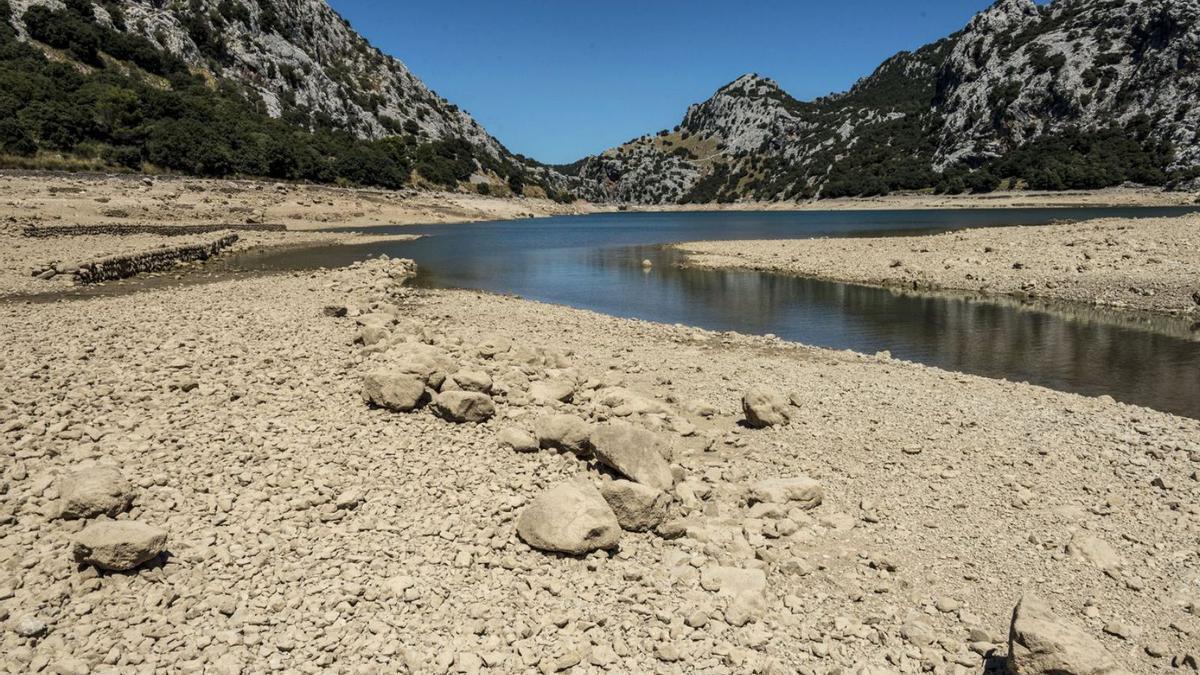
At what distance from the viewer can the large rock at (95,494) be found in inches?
283

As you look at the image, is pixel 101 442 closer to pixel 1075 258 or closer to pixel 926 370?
pixel 926 370

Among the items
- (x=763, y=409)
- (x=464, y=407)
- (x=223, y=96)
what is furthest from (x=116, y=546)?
(x=223, y=96)

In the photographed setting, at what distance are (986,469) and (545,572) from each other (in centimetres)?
735

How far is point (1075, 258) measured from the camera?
109 ft

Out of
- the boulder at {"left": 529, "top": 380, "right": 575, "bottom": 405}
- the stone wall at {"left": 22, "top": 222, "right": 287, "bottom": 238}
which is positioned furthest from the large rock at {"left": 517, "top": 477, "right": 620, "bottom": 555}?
the stone wall at {"left": 22, "top": 222, "right": 287, "bottom": 238}

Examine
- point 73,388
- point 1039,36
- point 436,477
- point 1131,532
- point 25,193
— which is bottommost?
point 1131,532

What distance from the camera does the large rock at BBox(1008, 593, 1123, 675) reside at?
533 cm

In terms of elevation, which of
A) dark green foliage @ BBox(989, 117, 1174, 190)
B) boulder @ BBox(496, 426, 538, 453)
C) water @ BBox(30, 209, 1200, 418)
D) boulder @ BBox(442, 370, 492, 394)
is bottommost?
water @ BBox(30, 209, 1200, 418)

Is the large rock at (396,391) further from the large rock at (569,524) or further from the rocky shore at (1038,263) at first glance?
the rocky shore at (1038,263)

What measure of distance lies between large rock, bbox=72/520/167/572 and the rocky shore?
106ft

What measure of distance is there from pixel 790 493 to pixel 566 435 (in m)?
3.36

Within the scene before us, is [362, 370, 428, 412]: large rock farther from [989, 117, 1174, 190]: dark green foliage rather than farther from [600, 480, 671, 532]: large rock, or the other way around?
[989, 117, 1174, 190]: dark green foliage

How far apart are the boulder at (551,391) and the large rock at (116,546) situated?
6.30m

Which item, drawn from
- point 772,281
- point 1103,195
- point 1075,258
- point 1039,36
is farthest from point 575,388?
point 1039,36
